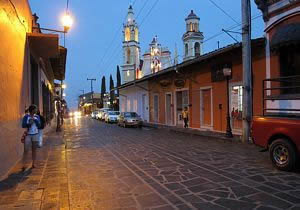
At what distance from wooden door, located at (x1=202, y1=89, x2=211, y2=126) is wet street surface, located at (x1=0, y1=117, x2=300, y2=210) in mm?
9652

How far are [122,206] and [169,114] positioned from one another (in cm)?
2307

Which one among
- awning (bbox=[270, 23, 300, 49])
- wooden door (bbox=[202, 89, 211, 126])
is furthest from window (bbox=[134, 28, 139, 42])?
Answer: awning (bbox=[270, 23, 300, 49])

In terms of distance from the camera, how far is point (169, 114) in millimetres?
28562

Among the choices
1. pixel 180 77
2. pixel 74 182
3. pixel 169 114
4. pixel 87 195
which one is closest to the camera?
pixel 87 195

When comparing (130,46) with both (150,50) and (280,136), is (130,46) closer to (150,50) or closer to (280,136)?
(150,50)

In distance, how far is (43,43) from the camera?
13953mm

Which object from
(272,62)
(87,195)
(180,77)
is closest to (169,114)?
(180,77)

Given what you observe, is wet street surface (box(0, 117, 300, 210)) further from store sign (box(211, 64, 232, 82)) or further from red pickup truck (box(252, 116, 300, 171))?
store sign (box(211, 64, 232, 82))

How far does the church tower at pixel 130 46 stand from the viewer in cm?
7831

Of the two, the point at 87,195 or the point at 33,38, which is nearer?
the point at 87,195

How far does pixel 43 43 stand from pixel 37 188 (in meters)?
8.75

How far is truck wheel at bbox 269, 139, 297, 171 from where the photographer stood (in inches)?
310

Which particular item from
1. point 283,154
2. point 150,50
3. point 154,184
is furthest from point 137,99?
point 150,50

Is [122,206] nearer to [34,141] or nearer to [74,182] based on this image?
[74,182]
